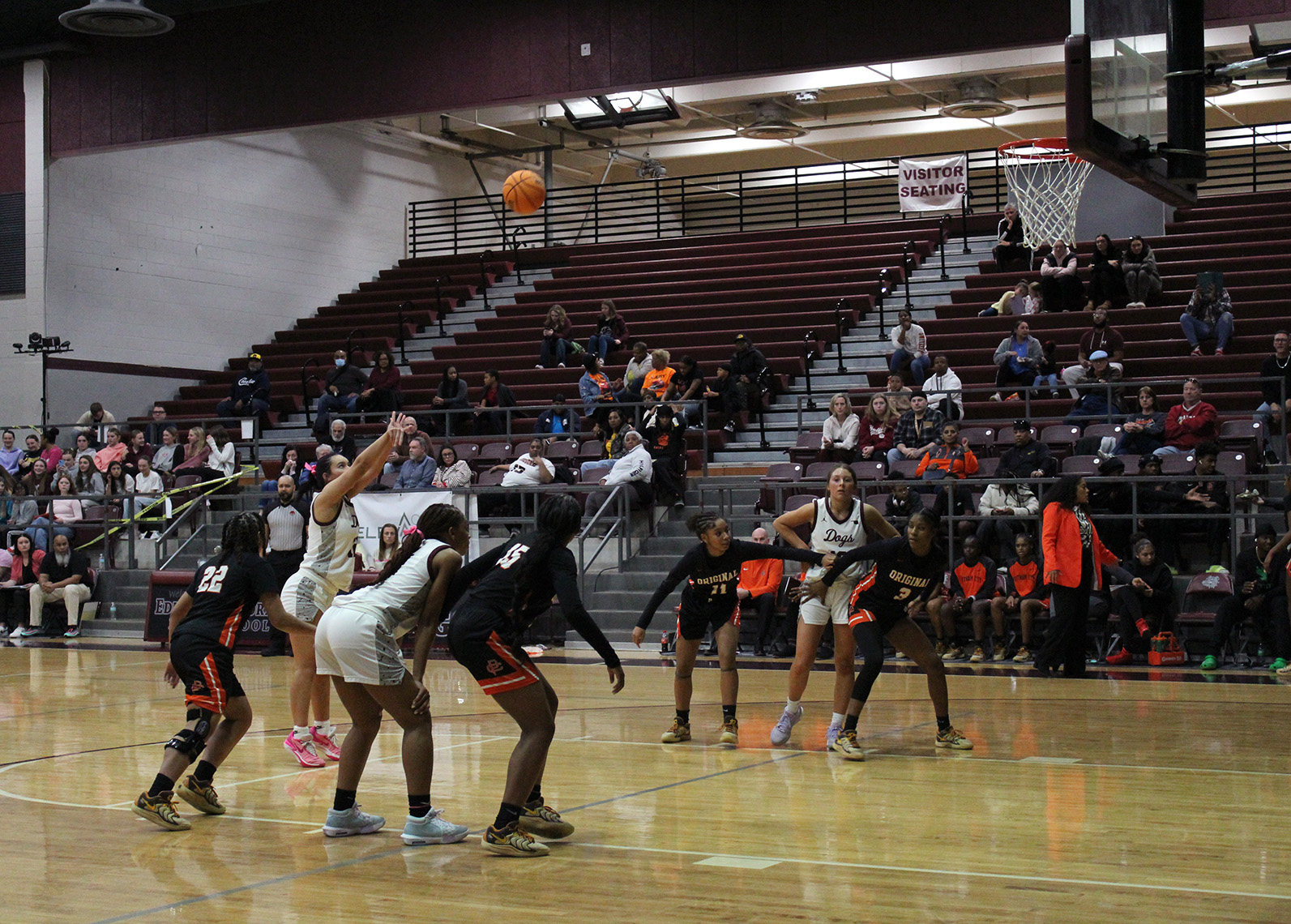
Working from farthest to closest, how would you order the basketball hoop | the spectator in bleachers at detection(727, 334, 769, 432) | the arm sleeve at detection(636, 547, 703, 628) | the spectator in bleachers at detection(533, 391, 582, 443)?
1. the basketball hoop
2. the spectator in bleachers at detection(727, 334, 769, 432)
3. the spectator in bleachers at detection(533, 391, 582, 443)
4. the arm sleeve at detection(636, 547, 703, 628)

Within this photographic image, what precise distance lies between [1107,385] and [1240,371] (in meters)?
2.35

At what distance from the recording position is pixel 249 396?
22.7 metres

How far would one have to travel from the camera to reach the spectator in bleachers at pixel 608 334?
21516 millimetres

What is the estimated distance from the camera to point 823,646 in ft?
48.2

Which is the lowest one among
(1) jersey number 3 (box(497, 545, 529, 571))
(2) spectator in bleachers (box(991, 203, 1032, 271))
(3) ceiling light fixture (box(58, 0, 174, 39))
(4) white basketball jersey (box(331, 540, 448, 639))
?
(4) white basketball jersey (box(331, 540, 448, 639))

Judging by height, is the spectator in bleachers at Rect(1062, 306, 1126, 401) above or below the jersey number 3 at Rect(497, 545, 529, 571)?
above

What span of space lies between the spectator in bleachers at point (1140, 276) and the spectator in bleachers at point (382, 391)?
1041cm

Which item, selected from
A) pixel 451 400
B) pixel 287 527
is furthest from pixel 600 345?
pixel 287 527

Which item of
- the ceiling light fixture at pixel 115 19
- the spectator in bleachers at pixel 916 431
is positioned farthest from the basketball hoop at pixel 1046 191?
the ceiling light fixture at pixel 115 19

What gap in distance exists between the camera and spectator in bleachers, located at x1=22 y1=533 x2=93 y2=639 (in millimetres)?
18094

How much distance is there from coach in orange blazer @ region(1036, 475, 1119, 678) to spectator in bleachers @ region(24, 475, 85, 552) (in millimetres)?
12278

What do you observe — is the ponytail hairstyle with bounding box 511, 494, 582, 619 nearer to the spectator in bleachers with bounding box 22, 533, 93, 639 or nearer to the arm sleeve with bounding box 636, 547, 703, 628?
the arm sleeve with bounding box 636, 547, 703, 628

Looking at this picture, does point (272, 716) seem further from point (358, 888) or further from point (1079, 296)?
point (1079, 296)

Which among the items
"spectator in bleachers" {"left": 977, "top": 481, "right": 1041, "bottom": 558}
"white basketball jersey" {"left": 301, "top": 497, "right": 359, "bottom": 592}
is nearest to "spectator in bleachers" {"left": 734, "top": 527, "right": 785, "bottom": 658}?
"spectator in bleachers" {"left": 977, "top": 481, "right": 1041, "bottom": 558}
